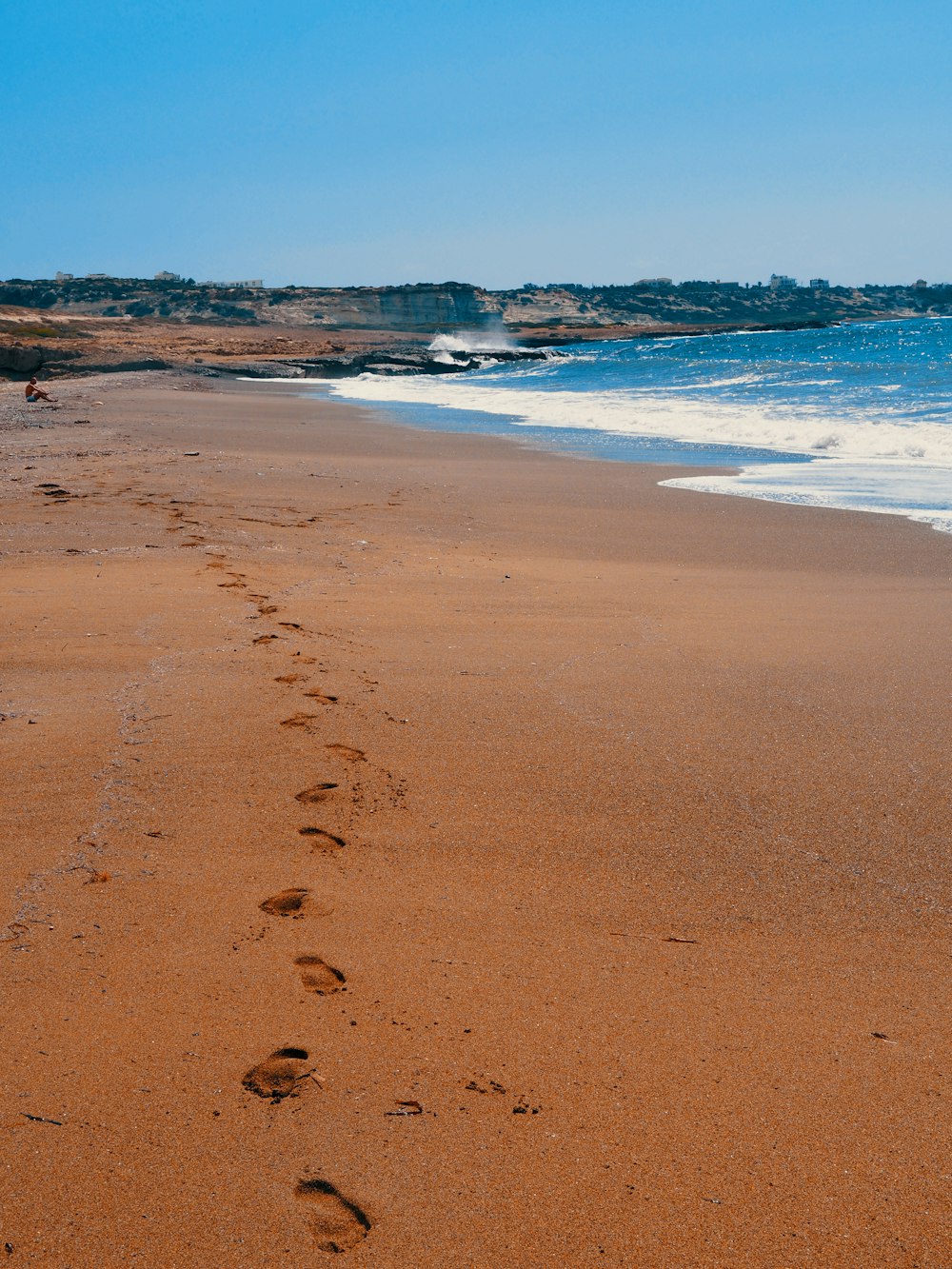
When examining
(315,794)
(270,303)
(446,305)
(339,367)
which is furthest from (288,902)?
(446,305)

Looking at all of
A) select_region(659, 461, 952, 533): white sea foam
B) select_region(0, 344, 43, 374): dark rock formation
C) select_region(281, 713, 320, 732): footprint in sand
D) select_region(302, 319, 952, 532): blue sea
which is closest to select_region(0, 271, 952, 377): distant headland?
select_region(0, 344, 43, 374): dark rock formation

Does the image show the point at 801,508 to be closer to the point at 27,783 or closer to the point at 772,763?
the point at 772,763

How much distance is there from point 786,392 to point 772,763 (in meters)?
22.9

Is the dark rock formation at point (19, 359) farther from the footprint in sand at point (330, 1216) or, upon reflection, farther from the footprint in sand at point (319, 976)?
the footprint in sand at point (330, 1216)

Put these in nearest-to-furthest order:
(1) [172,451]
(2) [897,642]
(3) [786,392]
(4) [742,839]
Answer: (4) [742,839] < (2) [897,642] < (1) [172,451] < (3) [786,392]

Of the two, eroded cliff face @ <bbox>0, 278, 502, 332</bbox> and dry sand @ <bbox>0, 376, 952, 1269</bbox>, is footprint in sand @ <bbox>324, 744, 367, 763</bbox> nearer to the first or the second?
dry sand @ <bbox>0, 376, 952, 1269</bbox>

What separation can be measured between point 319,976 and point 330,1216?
0.66 meters

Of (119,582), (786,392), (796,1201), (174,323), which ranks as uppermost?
(174,323)

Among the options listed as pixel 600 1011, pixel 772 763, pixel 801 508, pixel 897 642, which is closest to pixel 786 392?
pixel 801 508

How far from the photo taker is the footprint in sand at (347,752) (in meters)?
3.42

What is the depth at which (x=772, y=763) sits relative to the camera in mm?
3504

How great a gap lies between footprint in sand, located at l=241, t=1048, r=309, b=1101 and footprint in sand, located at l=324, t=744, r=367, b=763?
55.5 inches

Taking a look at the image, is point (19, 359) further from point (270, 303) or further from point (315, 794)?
point (270, 303)

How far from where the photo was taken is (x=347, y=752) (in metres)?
3.47
